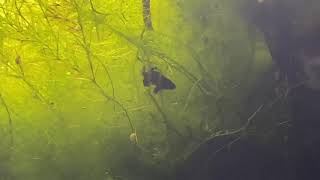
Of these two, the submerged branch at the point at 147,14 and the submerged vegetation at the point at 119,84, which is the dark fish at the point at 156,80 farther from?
the submerged branch at the point at 147,14

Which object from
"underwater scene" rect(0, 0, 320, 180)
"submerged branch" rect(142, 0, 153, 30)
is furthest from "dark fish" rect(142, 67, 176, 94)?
"submerged branch" rect(142, 0, 153, 30)

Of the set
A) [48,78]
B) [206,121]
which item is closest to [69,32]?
[48,78]

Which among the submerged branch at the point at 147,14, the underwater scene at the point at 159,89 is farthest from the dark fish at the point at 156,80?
the submerged branch at the point at 147,14

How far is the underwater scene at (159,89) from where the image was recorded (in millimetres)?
1912

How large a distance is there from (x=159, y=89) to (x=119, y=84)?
16 cm

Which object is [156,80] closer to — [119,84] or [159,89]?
[159,89]

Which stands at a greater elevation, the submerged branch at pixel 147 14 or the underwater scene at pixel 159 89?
the submerged branch at pixel 147 14

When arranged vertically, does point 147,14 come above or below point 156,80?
above

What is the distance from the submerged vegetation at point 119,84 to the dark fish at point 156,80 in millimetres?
15

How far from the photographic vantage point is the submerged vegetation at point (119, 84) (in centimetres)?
190

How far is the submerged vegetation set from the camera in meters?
1.90

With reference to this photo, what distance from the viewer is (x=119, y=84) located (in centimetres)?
195

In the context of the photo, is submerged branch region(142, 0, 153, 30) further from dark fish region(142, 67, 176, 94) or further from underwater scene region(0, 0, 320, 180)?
dark fish region(142, 67, 176, 94)

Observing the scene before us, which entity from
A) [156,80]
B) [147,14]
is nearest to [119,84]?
[156,80]
